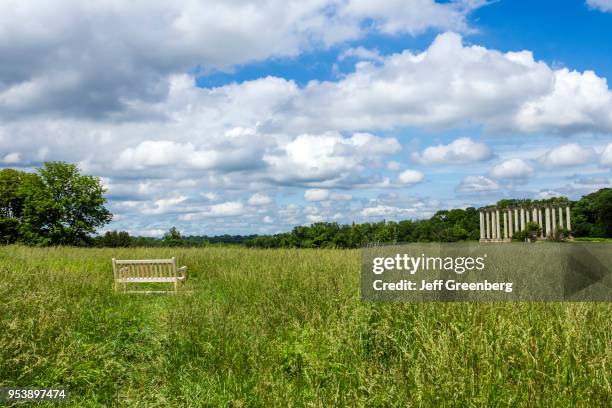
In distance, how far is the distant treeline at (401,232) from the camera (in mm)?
18252

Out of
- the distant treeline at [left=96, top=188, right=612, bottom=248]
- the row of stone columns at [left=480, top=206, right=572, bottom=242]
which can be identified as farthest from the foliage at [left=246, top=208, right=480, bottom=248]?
the row of stone columns at [left=480, top=206, right=572, bottom=242]

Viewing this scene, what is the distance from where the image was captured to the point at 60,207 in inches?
1348

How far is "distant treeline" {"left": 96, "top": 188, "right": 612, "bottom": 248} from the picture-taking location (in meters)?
18.3

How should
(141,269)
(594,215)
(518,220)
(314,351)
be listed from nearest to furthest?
1. (314,351)
2. (141,269)
3. (594,215)
4. (518,220)

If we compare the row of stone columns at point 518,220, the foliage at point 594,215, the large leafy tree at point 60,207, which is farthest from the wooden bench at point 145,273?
the foliage at point 594,215

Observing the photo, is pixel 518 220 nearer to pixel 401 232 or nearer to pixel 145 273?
pixel 401 232

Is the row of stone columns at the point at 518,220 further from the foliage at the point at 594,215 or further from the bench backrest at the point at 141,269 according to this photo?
the bench backrest at the point at 141,269

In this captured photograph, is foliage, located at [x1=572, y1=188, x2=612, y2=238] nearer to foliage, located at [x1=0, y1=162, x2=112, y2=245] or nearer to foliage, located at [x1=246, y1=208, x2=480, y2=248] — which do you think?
foliage, located at [x1=246, y1=208, x2=480, y2=248]

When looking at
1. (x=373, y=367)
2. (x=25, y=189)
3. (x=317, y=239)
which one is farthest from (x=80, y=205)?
(x=373, y=367)

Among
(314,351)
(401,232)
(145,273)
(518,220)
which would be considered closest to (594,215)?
(518,220)

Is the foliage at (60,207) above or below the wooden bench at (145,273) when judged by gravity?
above

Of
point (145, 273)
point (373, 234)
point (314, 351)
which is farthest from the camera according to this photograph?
point (373, 234)

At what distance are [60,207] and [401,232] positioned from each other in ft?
86.8

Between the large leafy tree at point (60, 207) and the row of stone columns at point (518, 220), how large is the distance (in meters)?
35.2
